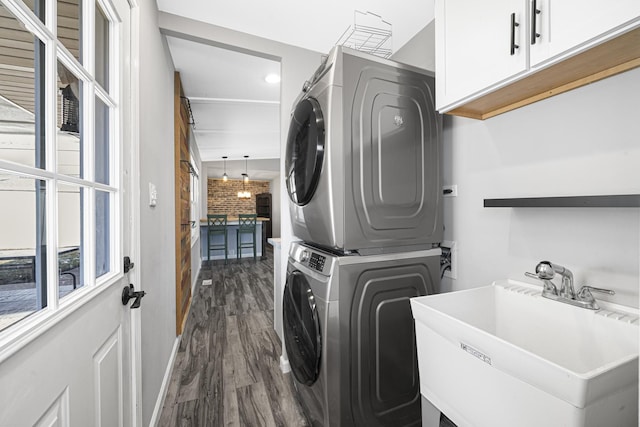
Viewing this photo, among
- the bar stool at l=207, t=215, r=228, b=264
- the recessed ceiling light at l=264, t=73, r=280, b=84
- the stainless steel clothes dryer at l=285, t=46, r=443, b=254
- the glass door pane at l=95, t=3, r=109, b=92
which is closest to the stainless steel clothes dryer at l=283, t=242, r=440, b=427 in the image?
the stainless steel clothes dryer at l=285, t=46, r=443, b=254

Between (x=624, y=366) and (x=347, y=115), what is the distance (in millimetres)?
1176

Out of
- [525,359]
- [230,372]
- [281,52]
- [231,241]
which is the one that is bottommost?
[230,372]

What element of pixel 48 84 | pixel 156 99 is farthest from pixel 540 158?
pixel 156 99

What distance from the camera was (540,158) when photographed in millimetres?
1161

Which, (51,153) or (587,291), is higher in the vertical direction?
(51,153)

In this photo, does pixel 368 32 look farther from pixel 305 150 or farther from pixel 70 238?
pixel 70 238

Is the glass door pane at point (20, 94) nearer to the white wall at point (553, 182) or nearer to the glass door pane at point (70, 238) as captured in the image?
the glass door pane at point (70, 238)

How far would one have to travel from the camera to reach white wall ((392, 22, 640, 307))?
3.01 ft

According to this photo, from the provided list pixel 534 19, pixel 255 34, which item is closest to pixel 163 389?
pixel 255 34

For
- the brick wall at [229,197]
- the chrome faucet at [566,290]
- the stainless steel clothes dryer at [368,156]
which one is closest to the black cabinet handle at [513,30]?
the stainless steel clothes dryer at [368,156]

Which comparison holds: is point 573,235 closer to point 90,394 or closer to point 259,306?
point 90,394

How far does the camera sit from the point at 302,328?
1.46 metres

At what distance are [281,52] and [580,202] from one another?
1984 mm

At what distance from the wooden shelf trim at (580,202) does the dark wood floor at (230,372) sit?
1.63 m
